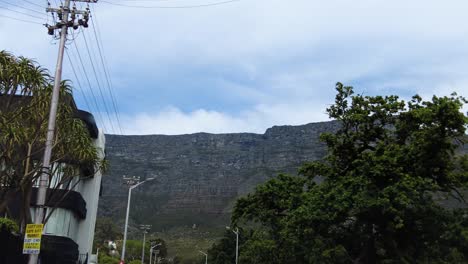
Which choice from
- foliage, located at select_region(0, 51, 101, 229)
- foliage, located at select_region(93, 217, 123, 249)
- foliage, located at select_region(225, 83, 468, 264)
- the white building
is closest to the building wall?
the white building

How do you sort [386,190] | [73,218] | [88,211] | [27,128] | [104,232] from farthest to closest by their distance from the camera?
[104,232] → [88,211] → [73,218] → [386,190] → [27,128]

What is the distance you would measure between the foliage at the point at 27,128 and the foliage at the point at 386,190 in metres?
13.1

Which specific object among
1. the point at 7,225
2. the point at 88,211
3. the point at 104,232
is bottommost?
the point at 7,225

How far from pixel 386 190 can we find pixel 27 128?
18.5m

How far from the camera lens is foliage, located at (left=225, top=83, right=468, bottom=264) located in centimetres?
2869

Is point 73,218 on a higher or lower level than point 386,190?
lower

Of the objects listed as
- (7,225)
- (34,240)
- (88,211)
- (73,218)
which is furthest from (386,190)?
Result: (88,211)

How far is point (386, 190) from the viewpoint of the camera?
28.4 metres

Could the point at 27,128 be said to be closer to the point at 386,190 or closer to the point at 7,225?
the point at 7,225

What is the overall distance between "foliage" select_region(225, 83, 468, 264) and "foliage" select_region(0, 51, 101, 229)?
13063mm

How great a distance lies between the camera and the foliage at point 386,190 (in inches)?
1129

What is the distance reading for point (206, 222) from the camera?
602 ft

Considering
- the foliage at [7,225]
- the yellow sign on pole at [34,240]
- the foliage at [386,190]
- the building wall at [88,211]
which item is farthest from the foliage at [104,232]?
the yellow sign on pole at [34,240]

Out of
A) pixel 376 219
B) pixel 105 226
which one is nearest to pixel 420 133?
pixel 376 219
